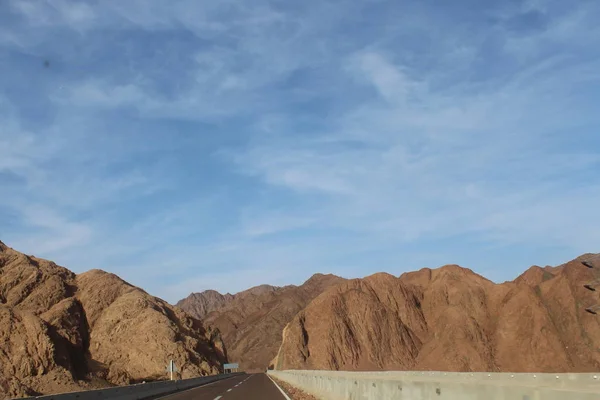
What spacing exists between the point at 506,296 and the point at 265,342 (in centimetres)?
7930

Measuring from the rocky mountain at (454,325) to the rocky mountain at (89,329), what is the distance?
2383 cm

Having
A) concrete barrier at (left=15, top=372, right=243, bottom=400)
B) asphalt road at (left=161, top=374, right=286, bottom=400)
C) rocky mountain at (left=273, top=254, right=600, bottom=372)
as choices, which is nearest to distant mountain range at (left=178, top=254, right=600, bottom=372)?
rocky mountain at (left=273, top=254, right=600, bottom=372)

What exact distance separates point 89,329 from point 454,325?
6837 cm

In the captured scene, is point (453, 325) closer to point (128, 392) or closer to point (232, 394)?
point (232, 394)

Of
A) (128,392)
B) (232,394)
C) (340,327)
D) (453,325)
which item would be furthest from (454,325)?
(128,392)

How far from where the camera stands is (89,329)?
308 ft

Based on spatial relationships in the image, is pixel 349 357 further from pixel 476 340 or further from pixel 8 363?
pixel 8 363

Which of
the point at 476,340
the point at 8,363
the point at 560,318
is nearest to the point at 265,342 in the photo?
the point at 476,340

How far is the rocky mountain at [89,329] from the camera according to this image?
66000mm

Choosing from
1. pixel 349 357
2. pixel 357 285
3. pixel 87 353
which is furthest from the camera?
pixel 357 285

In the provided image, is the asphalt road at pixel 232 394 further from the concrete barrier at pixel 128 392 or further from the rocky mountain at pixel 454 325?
the rocky mountain at pixel 454 325

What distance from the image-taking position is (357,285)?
13075 cm

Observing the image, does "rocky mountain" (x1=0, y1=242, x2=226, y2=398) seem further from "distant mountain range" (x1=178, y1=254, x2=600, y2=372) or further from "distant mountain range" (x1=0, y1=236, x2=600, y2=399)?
"distant mountain range" (x1=178, y1=254, x2=600, y2=372)

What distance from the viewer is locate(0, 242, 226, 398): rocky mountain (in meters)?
66.0
